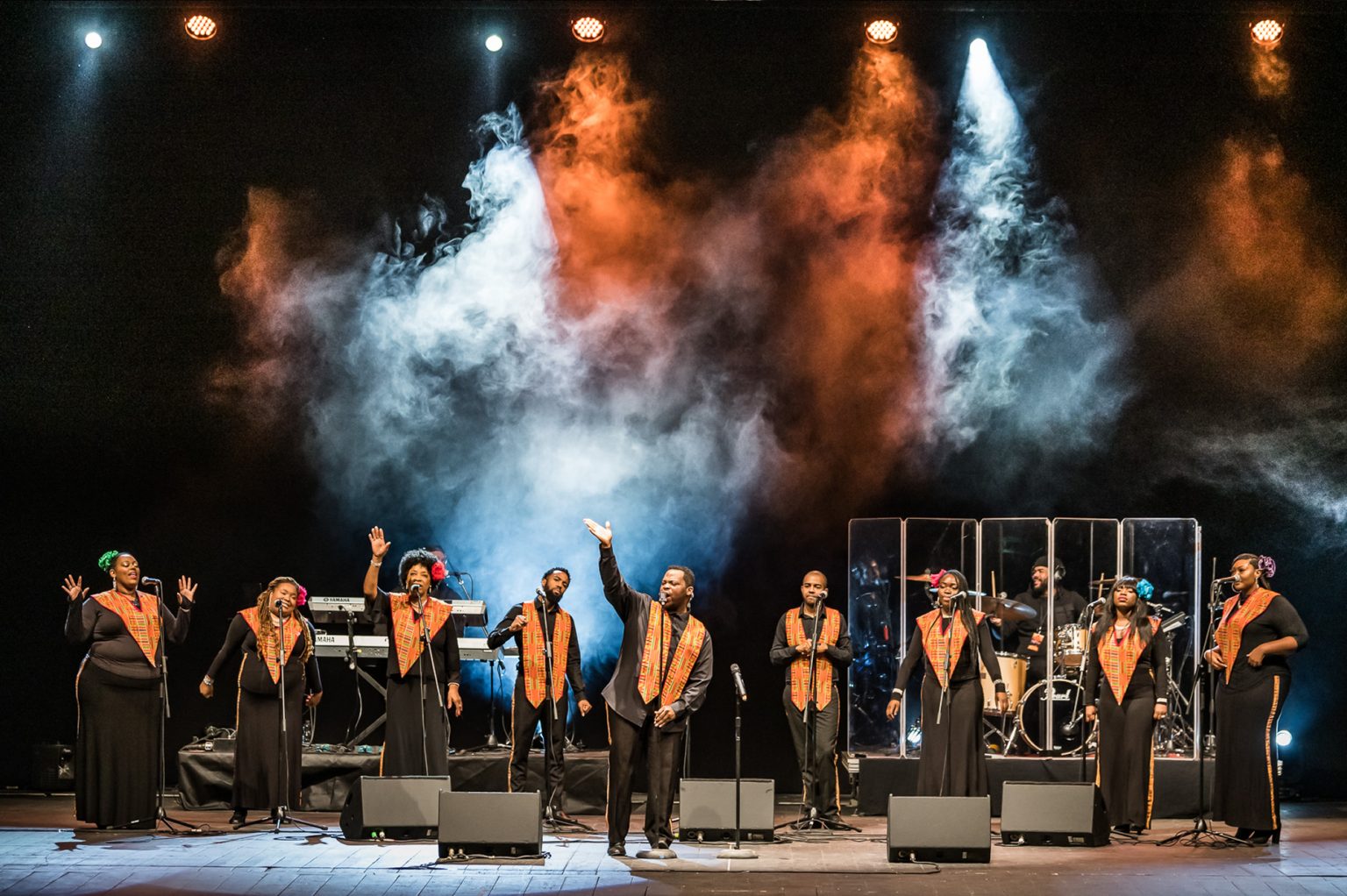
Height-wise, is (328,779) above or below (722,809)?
below

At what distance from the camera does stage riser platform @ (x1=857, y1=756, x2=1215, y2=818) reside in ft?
35.3

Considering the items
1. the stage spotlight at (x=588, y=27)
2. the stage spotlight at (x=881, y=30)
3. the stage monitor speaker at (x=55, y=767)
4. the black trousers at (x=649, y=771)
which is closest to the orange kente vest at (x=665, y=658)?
the black trousers at (x=649, y=771)

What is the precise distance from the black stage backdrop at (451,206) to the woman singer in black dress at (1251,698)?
2914mm

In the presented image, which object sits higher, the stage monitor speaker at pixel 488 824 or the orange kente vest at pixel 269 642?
the orange kente vest at pixel 269 642

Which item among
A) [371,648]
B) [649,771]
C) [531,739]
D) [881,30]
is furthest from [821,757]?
[881,30]

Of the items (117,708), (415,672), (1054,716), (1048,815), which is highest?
(415,672)

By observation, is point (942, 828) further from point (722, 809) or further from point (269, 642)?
point (269, 642)

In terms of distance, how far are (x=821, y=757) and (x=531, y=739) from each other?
1.94m

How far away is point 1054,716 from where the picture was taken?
11695 mm

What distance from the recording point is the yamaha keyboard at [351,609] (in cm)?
1121

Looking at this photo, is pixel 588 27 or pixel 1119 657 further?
pixel 588 27

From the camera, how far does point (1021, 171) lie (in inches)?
496

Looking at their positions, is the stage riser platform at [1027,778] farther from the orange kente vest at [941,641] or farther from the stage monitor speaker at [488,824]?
the stage monitor speaker at [488,824]

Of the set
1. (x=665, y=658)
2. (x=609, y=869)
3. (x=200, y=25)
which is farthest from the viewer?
(x=200, y=25)
